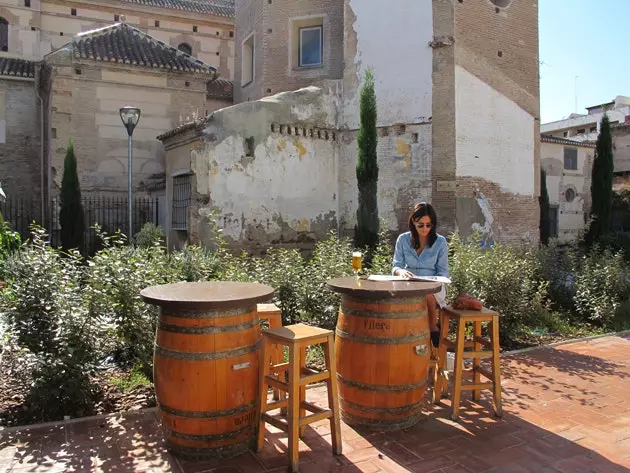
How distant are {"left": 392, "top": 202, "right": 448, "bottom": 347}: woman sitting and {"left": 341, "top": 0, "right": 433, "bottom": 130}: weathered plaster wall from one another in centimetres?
925

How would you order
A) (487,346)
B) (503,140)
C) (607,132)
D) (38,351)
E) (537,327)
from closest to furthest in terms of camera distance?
(38,351)
(487,346)
(537,327)
(503,140)
(607,132)

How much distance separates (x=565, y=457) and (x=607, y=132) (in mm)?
20197

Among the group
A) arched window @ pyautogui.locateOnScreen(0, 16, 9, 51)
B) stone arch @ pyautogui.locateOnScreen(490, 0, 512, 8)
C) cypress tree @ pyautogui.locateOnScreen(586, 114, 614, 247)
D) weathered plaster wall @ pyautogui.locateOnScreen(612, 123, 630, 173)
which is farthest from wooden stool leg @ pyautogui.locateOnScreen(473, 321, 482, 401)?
weathered plaster wall @ pyautogui.locateOnScreen(612, 123, 630, 173)

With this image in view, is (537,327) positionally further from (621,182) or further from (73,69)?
(621,182)

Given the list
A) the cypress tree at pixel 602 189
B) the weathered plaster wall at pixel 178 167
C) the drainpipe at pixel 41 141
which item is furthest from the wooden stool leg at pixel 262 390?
the cypress tree at pixel 602 189

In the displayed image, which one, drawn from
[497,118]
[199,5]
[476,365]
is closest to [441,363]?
[476,365]

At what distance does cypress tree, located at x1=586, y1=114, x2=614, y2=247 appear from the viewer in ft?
64.1

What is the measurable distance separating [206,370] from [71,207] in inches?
532

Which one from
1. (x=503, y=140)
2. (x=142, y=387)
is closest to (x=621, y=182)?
(x=503, y=140)

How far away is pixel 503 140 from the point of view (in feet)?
47.8

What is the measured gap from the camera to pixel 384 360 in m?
4.19

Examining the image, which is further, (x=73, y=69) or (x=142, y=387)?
(x=73, y=69)

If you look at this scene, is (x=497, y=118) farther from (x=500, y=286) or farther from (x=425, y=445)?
(x=425, y=445)

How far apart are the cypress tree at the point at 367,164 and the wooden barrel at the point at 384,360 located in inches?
359
